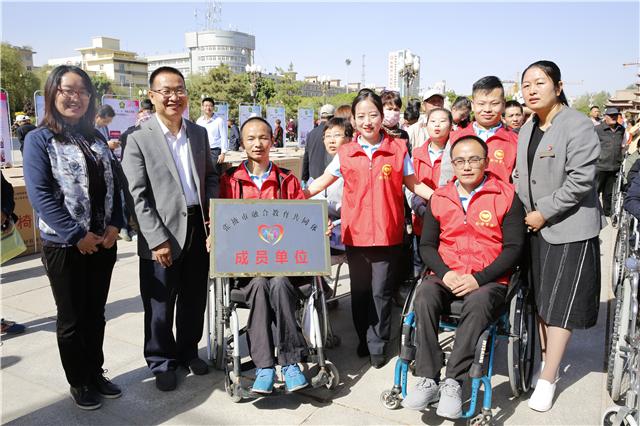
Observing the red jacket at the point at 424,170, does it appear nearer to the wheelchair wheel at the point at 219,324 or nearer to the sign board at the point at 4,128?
the wheelchair wheel at the point at 219,324

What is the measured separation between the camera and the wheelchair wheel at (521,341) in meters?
2.60

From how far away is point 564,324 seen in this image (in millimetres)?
2750

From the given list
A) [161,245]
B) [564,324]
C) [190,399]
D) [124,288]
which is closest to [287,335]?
[190,399]

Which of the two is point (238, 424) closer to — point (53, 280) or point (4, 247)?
point (53, 280)

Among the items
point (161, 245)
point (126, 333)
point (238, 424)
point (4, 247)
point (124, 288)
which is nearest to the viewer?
point (238, 424)

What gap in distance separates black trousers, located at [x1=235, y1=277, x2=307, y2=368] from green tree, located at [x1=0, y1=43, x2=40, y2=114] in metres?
39.5

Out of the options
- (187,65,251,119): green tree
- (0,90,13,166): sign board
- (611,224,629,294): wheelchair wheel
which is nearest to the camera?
(611,224,629,294): wheelchair wheel

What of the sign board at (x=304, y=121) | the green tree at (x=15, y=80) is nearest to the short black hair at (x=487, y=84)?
the sign board at (x=304, y=121)

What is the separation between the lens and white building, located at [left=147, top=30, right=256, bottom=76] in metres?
102

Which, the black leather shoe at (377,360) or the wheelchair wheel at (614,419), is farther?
the black leather shoe at (377,360)

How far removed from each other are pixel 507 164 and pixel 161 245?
224 cm

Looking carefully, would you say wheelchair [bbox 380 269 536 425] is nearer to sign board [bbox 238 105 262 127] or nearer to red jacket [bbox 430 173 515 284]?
red jacket [bbox 430 173 515 284]

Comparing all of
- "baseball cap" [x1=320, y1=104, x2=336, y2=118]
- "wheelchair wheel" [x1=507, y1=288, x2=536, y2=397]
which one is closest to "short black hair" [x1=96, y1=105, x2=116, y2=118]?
"baseball cap" [x1=320, y1=104, x2=336, y2=118]

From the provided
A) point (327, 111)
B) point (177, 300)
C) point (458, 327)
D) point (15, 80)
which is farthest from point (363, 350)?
point (15, 80)
